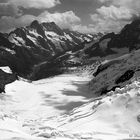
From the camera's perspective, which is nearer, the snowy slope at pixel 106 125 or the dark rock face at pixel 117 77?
the snowy slope at pixel 106 125

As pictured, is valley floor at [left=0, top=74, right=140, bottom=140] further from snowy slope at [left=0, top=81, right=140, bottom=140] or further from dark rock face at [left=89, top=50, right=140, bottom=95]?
dark rock face at [left=89, top=50, right=140, bottom=95]

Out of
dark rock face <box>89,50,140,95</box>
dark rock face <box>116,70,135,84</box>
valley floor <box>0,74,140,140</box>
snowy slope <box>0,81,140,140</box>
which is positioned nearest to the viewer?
valley floor <box>0,74,140,140</box>

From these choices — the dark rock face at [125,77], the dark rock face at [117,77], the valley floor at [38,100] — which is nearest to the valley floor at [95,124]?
the valley floor at [38,100]

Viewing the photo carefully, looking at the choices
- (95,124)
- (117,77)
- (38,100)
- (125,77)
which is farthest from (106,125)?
(117,77)

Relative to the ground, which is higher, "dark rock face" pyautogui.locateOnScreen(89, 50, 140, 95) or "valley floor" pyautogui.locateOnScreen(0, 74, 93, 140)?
"dark rock face" pyautogui.locateOnScreen(89, 50, 140, 95)

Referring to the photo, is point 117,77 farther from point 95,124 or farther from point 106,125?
point 106,125

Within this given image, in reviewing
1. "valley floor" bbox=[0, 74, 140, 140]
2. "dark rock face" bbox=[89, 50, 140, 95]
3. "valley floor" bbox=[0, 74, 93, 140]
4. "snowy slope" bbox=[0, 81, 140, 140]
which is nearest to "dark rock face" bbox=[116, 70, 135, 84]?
"dark rock face" bbox=[89, 50, 140, 95]

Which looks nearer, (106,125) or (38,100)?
(106,125)

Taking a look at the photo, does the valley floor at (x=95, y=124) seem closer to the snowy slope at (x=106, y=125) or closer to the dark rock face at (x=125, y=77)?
the snowy slope at (x=106, y=125)

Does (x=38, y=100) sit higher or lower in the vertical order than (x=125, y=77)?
lower

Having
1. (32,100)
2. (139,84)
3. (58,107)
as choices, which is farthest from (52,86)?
(139,84)

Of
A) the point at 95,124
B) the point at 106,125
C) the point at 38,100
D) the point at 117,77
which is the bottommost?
the point at 106,125

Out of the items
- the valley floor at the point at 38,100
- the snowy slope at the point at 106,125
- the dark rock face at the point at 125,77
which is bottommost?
the snowy slope at the point at 106,125
